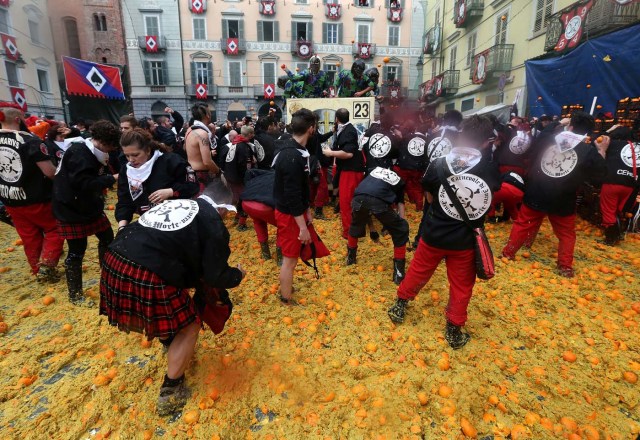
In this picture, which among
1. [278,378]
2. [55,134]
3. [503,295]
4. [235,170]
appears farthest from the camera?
[55,134]

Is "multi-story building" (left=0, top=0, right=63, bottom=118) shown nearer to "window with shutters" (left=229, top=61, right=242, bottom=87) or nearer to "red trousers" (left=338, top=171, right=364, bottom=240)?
"window with shutters" (left=229, top=61, right=242, bottom=87)

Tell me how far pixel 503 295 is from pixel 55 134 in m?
9.39

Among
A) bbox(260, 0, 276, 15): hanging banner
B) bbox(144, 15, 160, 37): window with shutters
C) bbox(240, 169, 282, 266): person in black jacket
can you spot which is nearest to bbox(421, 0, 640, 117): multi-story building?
bbox(240, 169, 282, 266): person in black jacket

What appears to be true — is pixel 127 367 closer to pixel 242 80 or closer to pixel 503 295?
pixel 503 295

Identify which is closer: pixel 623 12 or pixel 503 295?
pixel 503 295

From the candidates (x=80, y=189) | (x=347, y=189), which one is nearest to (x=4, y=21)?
(x=80, y=189)

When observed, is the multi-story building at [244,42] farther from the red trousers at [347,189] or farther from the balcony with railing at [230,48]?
the red trousers at [347,189]

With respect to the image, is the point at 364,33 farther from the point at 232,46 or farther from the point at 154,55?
the point at 154,55

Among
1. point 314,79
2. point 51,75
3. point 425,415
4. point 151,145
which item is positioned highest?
point 51,75

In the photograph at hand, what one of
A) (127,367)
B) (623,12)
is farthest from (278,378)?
(623,12)

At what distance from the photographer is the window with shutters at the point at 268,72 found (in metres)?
35.0

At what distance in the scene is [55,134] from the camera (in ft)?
25.0

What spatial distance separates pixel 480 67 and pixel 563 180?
62.9ft

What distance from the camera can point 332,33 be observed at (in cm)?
3509
